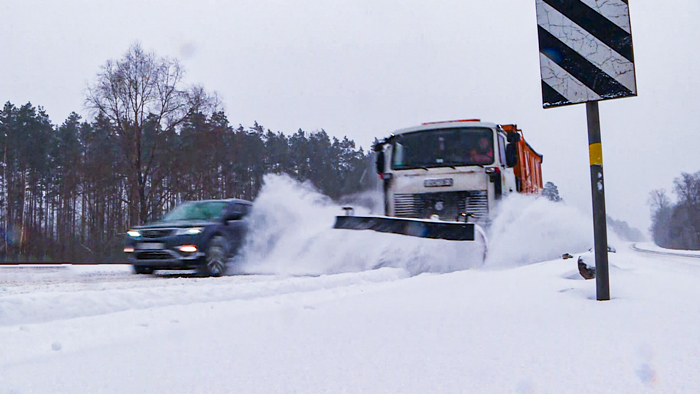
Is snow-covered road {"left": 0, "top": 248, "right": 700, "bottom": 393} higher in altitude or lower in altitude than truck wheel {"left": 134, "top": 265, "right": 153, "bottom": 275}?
higher

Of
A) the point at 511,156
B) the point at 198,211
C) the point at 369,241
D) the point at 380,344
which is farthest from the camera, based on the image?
the point at 198,211

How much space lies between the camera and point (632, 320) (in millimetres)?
3018

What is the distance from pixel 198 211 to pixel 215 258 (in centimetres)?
136

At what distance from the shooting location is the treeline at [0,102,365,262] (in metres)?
31.8

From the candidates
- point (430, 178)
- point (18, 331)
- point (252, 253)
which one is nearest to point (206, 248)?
point (252, 253)

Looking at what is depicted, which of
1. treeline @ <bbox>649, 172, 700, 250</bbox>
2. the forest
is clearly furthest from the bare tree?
treeline @ <bbox>649, 172, 700, 250</bbox>

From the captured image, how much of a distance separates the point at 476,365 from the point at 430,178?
7919 millimetres

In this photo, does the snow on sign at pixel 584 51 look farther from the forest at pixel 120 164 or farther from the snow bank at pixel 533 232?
the forest at pixel 120 164

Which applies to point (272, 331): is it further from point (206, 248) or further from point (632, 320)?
point (206, 248)

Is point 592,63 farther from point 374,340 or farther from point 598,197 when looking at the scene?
point 374,340

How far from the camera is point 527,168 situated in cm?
1282

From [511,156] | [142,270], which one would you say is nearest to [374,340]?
[511,156]

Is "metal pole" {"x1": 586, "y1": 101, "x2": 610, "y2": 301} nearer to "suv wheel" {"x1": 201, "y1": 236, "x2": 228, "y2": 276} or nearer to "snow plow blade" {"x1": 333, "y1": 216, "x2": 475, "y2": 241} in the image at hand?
"snow plow blade" {"x1": 333, "y1": 216, "x2": 475, "y2": 241}

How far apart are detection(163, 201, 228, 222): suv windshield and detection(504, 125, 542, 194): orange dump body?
5.79 metres
